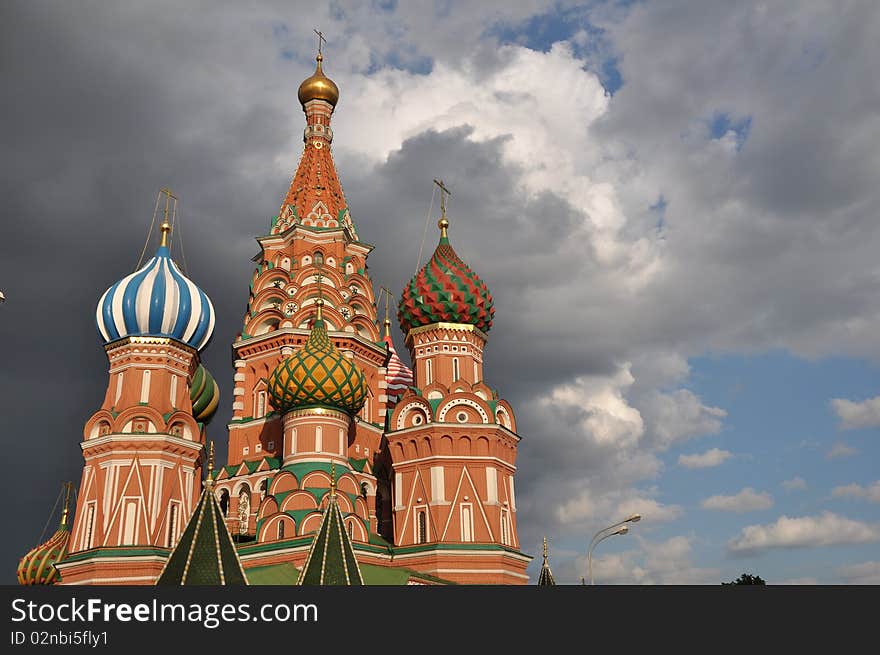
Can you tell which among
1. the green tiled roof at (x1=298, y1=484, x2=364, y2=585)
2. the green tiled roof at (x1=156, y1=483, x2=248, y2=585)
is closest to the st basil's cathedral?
the green tiled roof at (x1=298, y1=484, x2=364, y2=585)

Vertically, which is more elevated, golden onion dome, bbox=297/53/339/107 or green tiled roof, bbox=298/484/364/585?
golden onion dome, bbox=297/53/339/107

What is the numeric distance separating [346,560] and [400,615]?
637 cm

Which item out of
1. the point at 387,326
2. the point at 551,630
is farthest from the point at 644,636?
the point at 387,326

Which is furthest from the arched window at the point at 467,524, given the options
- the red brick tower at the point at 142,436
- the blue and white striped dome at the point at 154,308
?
the blue and white striped dome at the point at 154,308

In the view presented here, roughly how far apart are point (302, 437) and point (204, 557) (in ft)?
29.8

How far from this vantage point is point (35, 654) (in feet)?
36.5

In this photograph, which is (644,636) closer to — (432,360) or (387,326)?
(432,360)

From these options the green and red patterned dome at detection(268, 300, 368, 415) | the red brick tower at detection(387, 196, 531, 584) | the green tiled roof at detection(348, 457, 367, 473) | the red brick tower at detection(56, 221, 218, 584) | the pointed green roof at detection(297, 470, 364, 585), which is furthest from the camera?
the green tiled roof at detection(348, 457, 367, 473)

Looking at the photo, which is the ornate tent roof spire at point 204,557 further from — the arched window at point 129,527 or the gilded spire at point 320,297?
the gilded spire at point 320,297

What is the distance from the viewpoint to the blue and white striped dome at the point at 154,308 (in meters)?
25.9

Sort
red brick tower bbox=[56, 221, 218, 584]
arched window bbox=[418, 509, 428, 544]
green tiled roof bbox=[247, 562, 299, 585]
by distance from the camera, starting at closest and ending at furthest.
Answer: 1. green tiled roof bbox=[247, 562, 299, 585]
2. red brick tower bbox=[56, 221, 218, 584]
3. arched window bbox=[418, 509, 428, 544]

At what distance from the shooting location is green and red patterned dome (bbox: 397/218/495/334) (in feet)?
91.7

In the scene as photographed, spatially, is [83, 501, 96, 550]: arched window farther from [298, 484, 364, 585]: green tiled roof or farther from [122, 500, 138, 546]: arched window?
[298, 484, 364, 585]: green tiled roof

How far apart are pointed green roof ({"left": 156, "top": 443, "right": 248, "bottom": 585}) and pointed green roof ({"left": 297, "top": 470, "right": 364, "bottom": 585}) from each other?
5.66 ft
